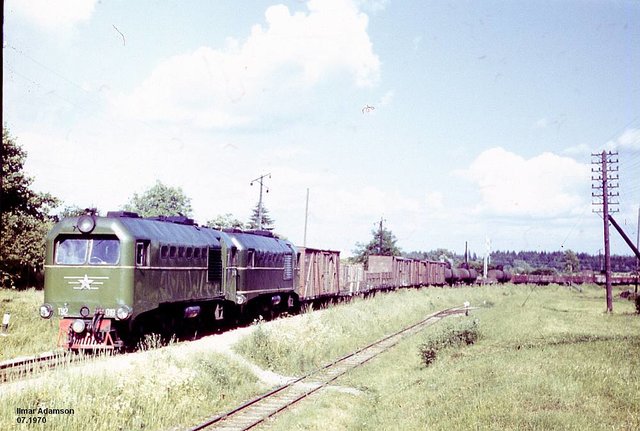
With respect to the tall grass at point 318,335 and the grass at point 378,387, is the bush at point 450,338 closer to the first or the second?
the grass at point 378,387

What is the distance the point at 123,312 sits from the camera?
16.2m

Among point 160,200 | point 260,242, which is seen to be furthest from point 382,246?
point 260,242

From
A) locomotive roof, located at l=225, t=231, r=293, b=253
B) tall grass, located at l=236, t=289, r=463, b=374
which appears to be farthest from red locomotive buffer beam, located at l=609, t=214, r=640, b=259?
locomotive roof, located at l=225, t=231, r=293, b=253

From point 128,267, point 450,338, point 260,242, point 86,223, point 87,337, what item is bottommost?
point 450,338

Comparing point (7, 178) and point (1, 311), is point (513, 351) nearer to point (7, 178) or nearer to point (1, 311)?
point (1, 311)

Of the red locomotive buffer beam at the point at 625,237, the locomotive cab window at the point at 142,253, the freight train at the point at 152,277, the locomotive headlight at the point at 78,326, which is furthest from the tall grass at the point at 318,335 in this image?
the red locomotive buffer beam at the point at 625,237

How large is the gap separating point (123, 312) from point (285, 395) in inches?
199

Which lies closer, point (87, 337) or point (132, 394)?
point (132, 394)

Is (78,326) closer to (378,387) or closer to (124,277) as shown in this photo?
(124,277)

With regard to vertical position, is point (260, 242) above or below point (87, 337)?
above

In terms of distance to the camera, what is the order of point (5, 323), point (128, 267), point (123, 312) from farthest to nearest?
point (5, 323), point (128, 267), point (123, 312)

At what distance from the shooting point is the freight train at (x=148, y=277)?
53.7 ft

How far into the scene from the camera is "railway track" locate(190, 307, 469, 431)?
11.8 meters

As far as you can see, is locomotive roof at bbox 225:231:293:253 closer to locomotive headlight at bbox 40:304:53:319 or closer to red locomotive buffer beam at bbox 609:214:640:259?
locomotive headlight at bbox 40:304:53:319
